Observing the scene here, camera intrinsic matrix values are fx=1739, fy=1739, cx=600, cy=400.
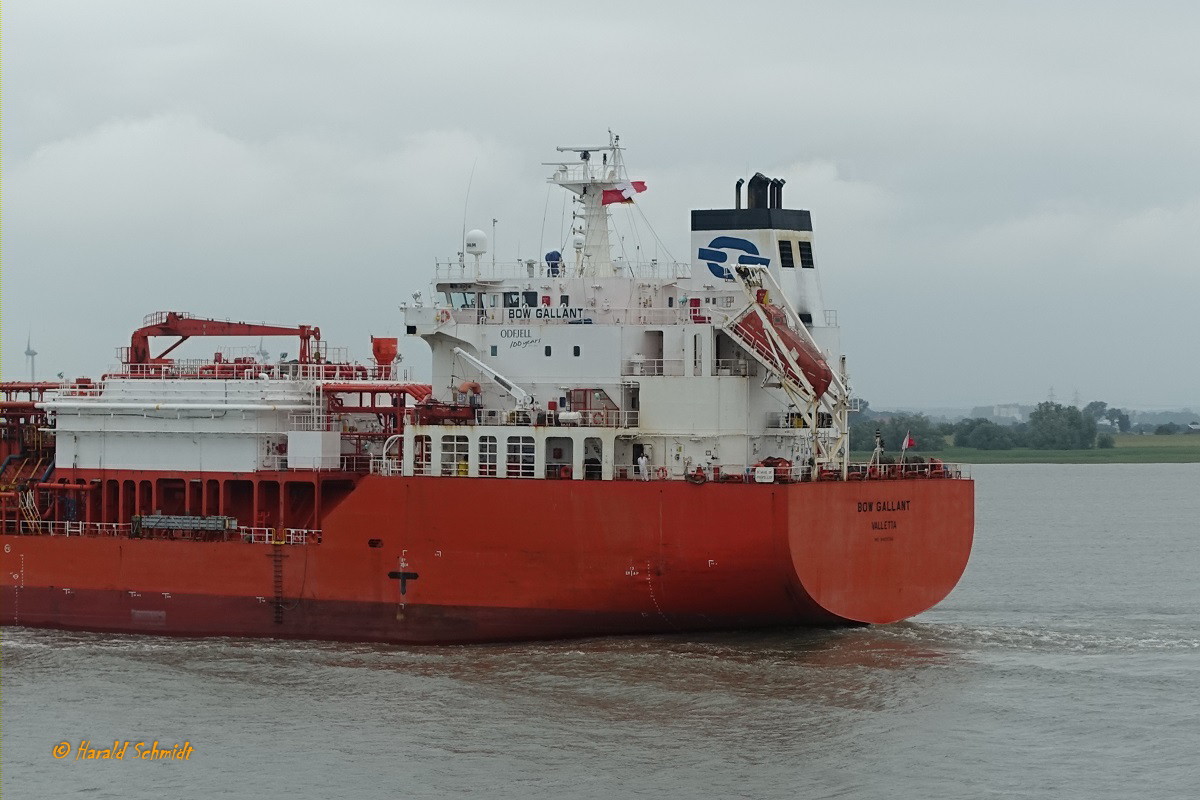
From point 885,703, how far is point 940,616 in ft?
29.7

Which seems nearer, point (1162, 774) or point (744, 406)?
point (1162, 774)

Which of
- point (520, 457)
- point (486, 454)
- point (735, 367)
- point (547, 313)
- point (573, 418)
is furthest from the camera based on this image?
point (547, 313)

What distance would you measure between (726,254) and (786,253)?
3.78 feet

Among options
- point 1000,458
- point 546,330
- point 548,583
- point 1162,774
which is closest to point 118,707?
point 548,583

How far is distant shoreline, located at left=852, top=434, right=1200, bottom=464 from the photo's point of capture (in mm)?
121375

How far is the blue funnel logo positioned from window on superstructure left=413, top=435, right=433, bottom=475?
20.7ft

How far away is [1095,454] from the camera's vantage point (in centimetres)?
12131

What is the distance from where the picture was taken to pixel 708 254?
109ft

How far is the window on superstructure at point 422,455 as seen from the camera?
106 feet

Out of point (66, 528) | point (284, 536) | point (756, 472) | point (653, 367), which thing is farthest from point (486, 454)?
point (66, 528)

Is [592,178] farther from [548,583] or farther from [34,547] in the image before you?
[34,547]

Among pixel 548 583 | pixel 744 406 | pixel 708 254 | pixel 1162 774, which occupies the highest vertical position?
pixel 708 254

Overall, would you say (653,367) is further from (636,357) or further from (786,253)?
(786,253)

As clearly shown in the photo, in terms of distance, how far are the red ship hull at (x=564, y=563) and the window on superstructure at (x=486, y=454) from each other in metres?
0.74
